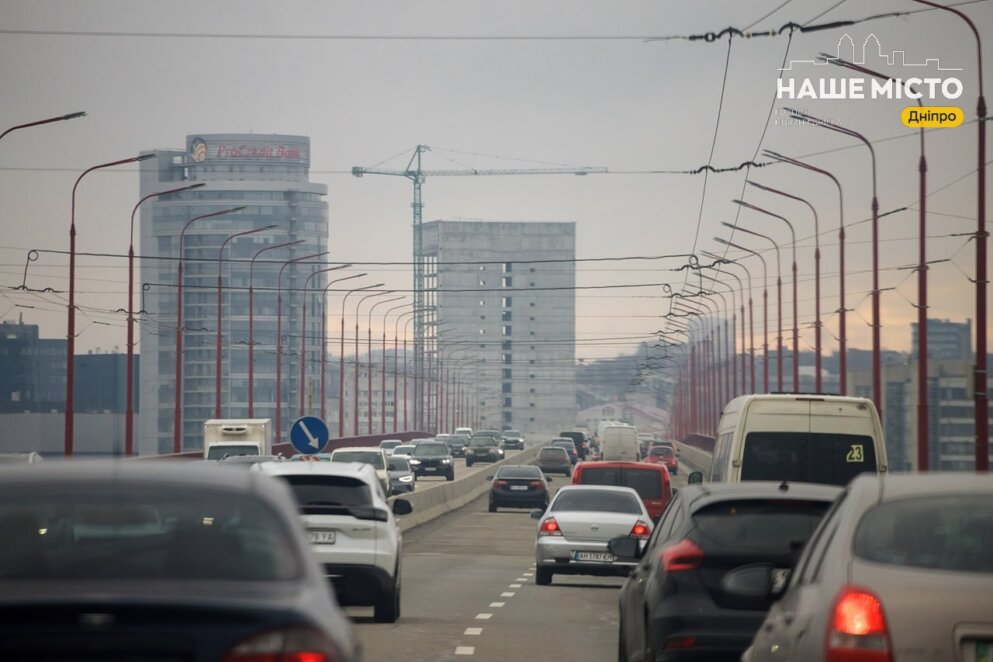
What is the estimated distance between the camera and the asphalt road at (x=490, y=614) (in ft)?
48.6

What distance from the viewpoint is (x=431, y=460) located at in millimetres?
75562

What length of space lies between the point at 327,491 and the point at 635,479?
18656 mm

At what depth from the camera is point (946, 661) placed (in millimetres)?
6445

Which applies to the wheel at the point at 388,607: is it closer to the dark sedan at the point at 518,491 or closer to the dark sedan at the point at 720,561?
the dark sedan at the point at 720,561

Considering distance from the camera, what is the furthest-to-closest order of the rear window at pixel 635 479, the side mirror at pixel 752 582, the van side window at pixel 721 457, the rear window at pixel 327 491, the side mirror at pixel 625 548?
the rear window at pixel 635 479 → the van side window at pixel 721 457 → the rear window at pixel 327 491 → the side mirror at pixel 625 548 → the side mirror at pixel 752 582

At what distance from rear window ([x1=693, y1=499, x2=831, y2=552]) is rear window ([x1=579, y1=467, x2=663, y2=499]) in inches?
927

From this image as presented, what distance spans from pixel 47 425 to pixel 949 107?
59.6 meters

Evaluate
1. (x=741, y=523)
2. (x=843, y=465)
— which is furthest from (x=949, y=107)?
(x=741, y=523)

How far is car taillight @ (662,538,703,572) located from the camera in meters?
10.8

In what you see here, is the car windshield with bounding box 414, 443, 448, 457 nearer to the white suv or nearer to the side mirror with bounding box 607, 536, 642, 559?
the white suv

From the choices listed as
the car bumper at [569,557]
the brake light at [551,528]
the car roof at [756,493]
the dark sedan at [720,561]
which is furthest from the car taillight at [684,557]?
the brake light at [551,528]

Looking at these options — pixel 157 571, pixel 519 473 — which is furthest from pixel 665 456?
pixel 157 571

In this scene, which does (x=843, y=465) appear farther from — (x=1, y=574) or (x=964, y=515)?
(x=1, y=574)

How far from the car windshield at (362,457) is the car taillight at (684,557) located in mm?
37138
